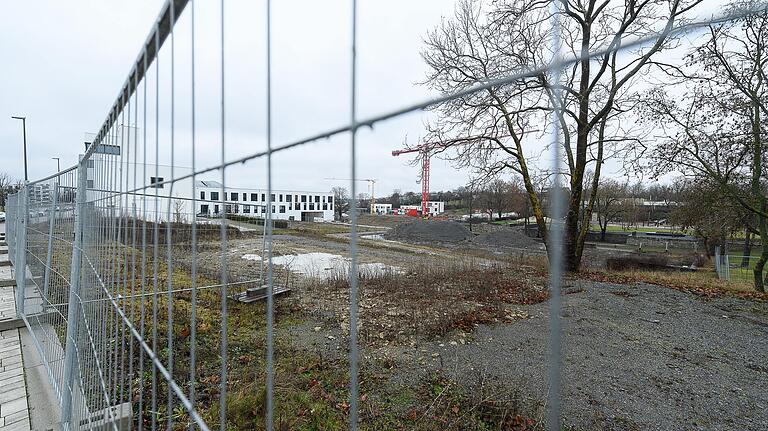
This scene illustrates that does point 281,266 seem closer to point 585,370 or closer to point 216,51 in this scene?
point 585,370

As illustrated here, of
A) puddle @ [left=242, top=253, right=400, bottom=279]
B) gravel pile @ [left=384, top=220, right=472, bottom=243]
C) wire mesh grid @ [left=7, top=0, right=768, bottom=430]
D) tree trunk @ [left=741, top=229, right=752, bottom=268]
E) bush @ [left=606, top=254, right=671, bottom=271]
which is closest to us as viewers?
wire mesh grid @ [left=7, top=0, right=768, bottom=430]

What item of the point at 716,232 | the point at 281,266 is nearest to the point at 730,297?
the point at 716,232

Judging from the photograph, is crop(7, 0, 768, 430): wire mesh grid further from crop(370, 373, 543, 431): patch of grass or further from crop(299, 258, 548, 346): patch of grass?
crop(299, 258, 548, 346): patch of grass

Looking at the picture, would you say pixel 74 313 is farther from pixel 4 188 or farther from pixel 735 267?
pixel 4 188

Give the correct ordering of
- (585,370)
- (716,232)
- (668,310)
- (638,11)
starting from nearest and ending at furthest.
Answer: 1. (585,370)
2. (668,310)
3. (638,11)
4. (716,232)

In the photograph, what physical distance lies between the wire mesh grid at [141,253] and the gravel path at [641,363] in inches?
86.3

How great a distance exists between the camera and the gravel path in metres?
3.13

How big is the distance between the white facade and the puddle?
11.2 feet

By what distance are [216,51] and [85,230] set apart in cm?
175

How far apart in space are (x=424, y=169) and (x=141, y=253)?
218cm

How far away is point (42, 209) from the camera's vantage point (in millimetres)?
3986

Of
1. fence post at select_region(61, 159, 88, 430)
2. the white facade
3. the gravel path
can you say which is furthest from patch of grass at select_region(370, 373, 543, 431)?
fence post at select_region(61, 159, 88, 430)

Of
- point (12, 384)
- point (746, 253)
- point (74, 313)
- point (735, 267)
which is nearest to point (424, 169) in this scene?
point (74, 313)

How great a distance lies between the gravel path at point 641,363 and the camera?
3.13m
